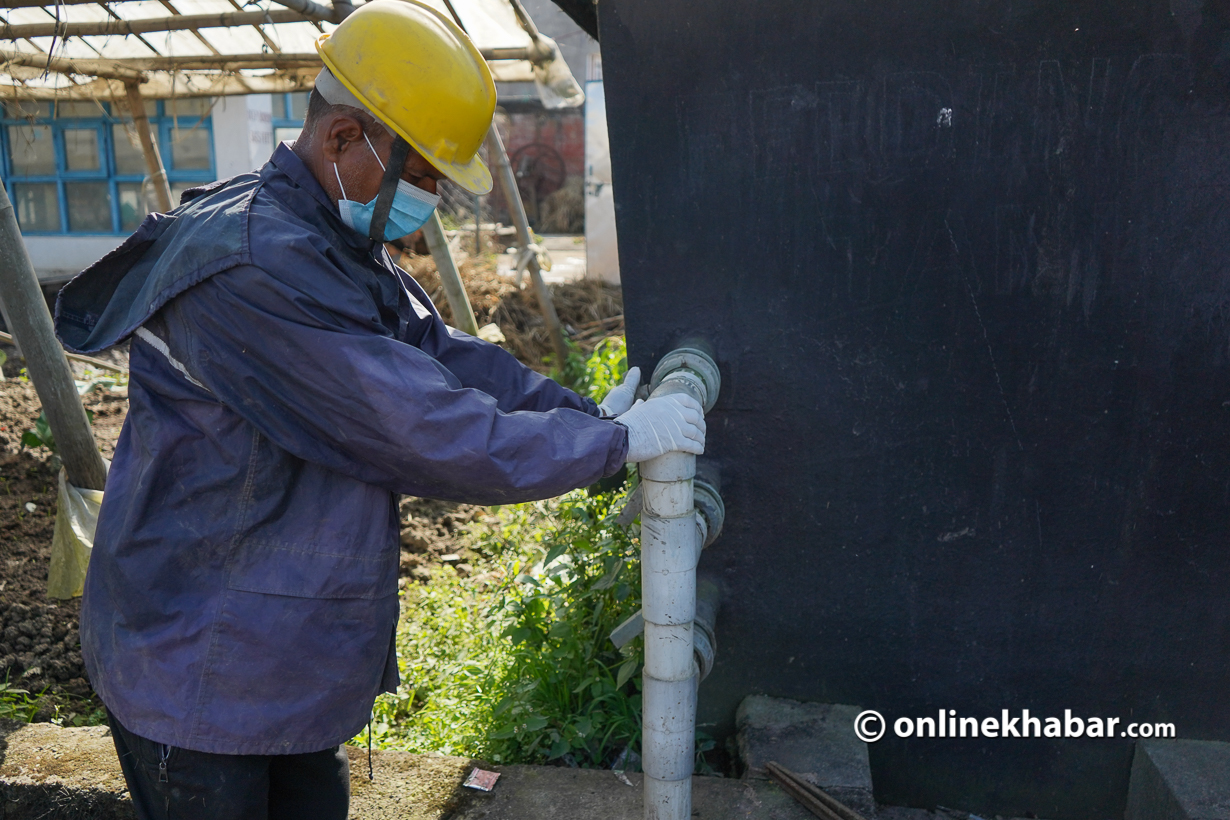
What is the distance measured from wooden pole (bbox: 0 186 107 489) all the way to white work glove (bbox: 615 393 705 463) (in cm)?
246

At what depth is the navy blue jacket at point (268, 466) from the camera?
1562mm

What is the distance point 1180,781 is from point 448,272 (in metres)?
4.32

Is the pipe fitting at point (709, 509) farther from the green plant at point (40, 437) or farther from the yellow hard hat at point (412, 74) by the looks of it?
the green plant at point (40, 437)

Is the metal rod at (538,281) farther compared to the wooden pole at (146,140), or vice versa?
the metal rod at (538,281)

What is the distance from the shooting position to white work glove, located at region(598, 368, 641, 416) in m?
2.19

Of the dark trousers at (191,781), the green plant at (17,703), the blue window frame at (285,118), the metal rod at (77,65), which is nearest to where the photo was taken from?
the dark trousers at (191,781)

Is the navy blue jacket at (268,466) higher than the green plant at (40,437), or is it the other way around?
the navy blue jacket at (268,466)

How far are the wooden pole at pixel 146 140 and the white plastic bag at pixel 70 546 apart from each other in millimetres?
3471

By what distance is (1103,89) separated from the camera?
2119mm

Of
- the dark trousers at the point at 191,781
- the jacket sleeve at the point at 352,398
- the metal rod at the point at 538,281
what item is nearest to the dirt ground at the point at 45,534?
the metal rod at the point at 538,281

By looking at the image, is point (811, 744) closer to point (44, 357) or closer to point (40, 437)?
point (44, 357)

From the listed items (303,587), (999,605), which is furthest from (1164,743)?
(303,587)

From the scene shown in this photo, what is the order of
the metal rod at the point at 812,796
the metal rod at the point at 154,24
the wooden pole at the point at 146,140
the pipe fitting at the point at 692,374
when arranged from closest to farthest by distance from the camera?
the pipe fitting at the point at 692,374 → the metal rod at the point at 812,796 → the metal rod at the point at 154,24 → the wooden pole at the point at 146,140

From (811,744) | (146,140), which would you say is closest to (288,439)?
(811,744)
